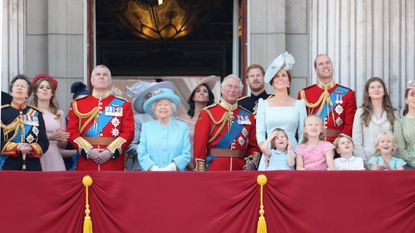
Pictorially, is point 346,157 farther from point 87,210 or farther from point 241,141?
point 87,210

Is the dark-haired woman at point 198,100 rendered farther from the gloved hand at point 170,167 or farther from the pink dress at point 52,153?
the pink dress at point 52,153

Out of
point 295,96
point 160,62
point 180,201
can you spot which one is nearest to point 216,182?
point 180,201

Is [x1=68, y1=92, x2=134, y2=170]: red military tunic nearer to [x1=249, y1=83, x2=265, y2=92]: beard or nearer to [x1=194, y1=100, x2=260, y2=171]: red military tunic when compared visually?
[x1=194, y1=100, x2=260, y2=171]: red military tunic

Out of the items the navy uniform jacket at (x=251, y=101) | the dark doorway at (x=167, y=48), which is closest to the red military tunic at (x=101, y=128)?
the navy uniform jacket at (x=251, y=101)

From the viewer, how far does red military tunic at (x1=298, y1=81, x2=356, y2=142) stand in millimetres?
14281

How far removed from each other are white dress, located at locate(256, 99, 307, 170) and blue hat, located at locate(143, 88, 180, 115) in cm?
93

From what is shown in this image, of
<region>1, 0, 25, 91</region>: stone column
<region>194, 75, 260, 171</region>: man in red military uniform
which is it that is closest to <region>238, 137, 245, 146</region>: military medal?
<region>194, 75, 260, 171</region>: man in red military uniform

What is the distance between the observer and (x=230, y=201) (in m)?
12.8

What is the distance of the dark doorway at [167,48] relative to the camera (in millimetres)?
19828

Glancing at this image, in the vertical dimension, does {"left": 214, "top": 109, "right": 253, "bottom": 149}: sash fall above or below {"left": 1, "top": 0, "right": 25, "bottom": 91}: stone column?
below

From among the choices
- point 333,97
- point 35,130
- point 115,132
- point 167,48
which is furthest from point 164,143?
point 167,48

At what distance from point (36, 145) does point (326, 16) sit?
13.8 ft

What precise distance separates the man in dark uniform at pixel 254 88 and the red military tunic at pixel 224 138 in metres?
0.38

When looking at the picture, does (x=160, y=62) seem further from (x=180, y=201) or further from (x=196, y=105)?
(x=180, y=201)
